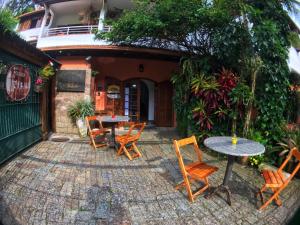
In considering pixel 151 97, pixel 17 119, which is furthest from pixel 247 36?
pixel 151 97

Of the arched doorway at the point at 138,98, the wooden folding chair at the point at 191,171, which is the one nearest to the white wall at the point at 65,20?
the arched doorway at the point at 138,98

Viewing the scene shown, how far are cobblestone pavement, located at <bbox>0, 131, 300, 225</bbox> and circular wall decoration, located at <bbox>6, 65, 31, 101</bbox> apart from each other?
157 cm

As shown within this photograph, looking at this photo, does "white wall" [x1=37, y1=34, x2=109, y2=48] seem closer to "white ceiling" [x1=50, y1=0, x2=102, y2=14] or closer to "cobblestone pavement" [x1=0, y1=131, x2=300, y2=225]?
"white ceiling" [x1=50, y1=0, x2=102, y2=14]

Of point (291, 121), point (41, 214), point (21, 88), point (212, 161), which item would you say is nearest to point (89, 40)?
point (21, 88)

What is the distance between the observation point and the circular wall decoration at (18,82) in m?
4.99

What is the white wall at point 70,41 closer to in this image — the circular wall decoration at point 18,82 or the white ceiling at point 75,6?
the white ceiling at point 75,6

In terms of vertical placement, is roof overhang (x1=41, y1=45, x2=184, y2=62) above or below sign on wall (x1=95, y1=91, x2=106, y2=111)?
above

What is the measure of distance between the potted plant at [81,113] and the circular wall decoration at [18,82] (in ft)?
7.80

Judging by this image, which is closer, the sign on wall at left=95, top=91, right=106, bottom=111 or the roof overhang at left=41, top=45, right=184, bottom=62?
the roof overhang at left=41, top=45, right=184, bottom=62

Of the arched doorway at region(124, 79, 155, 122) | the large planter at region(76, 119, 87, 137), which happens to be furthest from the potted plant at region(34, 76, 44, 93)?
the arched doorway at region(124, 79, 155, 122)

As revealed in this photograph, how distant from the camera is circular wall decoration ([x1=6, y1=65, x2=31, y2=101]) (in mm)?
4988

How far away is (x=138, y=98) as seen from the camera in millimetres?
10602

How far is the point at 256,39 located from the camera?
514 cm

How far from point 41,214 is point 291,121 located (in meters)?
7.86
